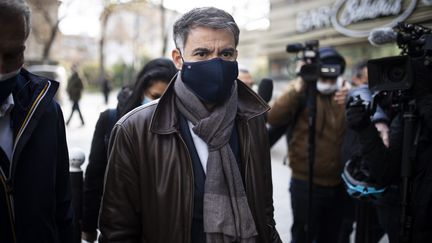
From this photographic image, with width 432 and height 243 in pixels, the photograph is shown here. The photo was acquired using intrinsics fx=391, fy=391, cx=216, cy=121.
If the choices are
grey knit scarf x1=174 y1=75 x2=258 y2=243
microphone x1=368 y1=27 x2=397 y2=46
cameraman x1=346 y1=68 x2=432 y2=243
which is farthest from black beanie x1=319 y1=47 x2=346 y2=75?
grey knit scarf x1=174 y1=75 x2=258 y2=243

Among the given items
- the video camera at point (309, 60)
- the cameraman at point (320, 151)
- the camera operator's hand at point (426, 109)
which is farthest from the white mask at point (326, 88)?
the camera operator's hand at point (426, 109)

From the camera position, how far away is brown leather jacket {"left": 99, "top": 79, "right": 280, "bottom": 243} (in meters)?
1.54

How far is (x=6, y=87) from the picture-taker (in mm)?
1345

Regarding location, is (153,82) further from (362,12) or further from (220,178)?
(362,12)

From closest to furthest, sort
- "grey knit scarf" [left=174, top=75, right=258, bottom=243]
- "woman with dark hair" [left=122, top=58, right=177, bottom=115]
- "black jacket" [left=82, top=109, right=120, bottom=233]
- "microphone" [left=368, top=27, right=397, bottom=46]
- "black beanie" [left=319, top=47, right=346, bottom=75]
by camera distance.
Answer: "grey knit scarf" [left=174, top=75, right=258, bottom=243] < "microphone" [left=368, top=27, right=397, bottom=46] < "black jacket" [left=82, top=109, right=120, bottom=233] < "woman with dark hair" [left=122, top=58, right=177, bottom=115] < "black beanie" [left=319, top=47, right=346, bottom=75]

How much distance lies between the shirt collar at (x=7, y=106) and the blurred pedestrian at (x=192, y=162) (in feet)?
1.36

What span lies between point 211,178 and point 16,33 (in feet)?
2.86

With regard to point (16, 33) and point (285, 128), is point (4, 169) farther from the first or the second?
point (285, 128)

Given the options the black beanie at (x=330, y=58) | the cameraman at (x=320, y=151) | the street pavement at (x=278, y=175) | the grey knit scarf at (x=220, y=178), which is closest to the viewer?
the grey knit scarf at (x=220, y=178)

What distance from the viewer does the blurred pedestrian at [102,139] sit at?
2422mm

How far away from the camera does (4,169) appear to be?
4.41ft

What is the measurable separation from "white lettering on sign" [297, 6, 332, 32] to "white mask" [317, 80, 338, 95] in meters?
0.56

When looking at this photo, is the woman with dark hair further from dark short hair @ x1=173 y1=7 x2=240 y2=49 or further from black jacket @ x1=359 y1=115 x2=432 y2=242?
black jacket @ x1=359 y1=115 x2=432 y2=242

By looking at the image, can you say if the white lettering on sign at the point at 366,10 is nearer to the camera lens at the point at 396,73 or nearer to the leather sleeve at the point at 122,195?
the camera lens at the point at 396,73
